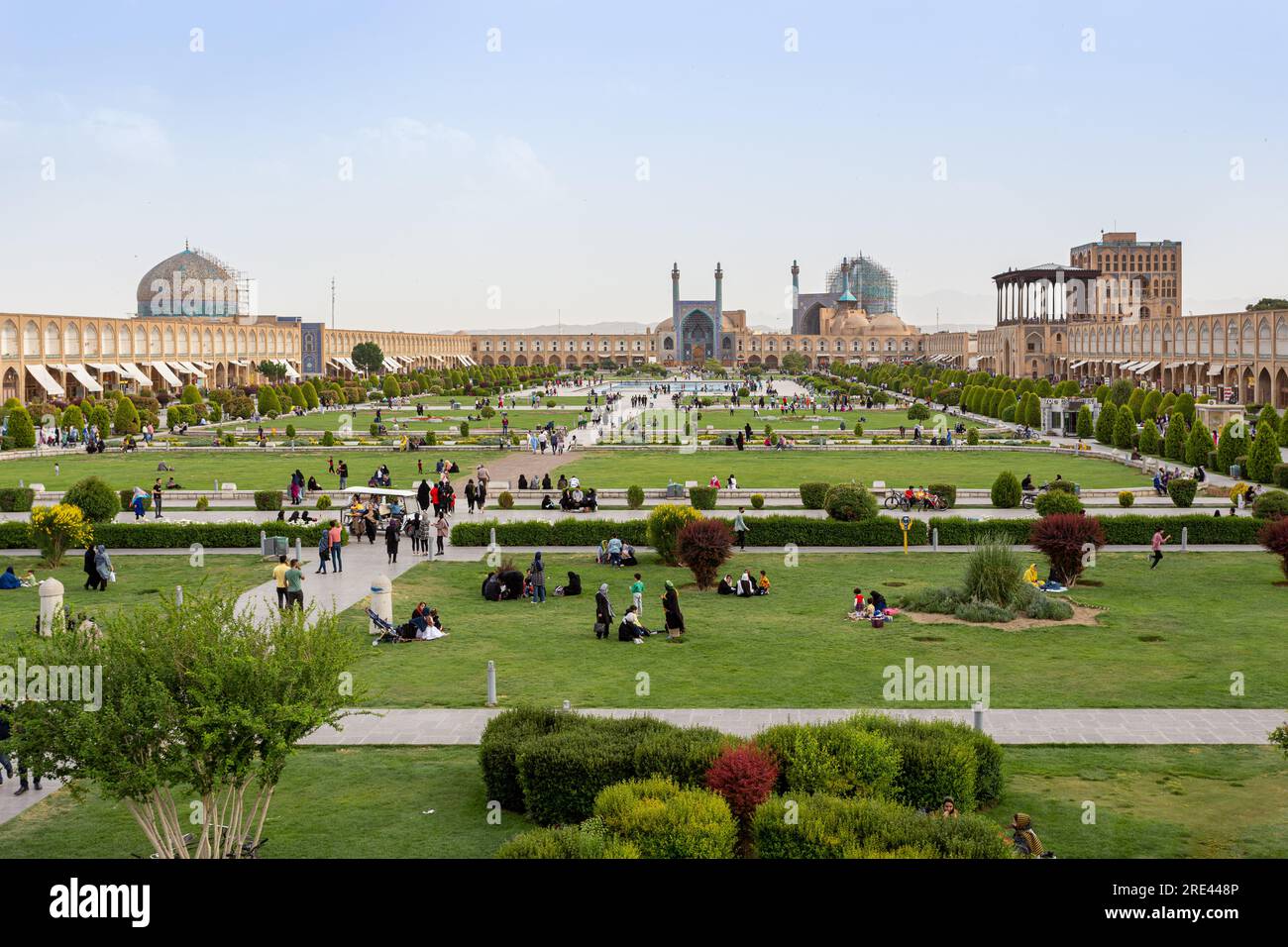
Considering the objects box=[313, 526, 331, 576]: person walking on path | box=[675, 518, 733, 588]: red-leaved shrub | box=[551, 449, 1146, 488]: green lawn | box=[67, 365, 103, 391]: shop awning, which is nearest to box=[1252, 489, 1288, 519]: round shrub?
box=[551, 449, 1146, 488]: green lawn

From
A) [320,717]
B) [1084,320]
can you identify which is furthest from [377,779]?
[1084,320]

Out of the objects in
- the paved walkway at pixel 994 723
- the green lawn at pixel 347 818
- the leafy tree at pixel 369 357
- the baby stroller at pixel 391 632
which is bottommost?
the green lawn at pixel 347 818

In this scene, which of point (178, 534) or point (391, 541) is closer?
point (391, 541)

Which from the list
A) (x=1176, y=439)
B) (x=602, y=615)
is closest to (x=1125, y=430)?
(x=1176, y=439)

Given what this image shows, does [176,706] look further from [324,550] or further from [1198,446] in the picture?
[1198,446]

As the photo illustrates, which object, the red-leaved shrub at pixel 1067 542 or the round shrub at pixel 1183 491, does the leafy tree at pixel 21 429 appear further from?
the round shrub at pixel 1183 491

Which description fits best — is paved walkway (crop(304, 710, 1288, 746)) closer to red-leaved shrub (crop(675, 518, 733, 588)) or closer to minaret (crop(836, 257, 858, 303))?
red-leaved shrub (crop(675, 518, 733, 588))

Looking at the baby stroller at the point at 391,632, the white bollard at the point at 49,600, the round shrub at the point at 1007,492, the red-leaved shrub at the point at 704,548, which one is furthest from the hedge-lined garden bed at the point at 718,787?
the round shrub at the point at 1007,492
